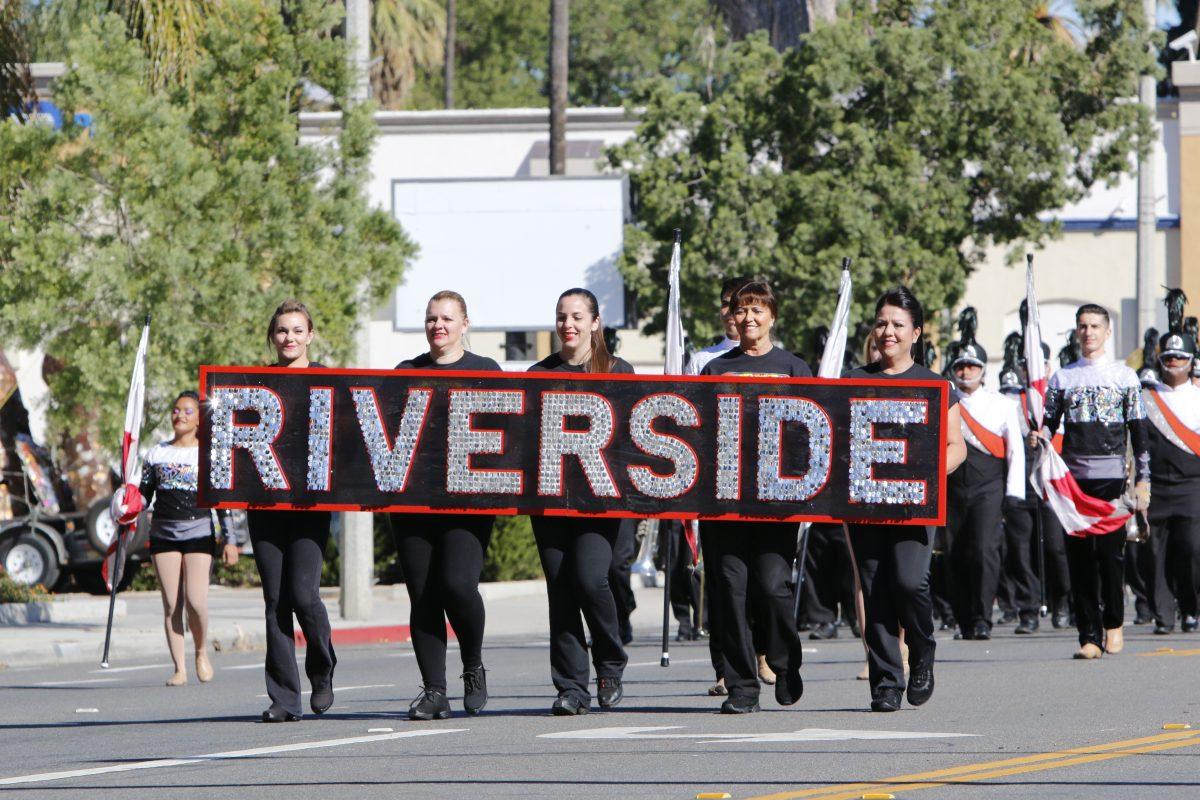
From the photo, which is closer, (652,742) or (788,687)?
(652,742)

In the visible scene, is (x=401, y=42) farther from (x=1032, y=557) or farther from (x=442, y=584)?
(x=442, y=584)

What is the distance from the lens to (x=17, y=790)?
7922 millimetres

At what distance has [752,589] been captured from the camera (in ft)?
32.8

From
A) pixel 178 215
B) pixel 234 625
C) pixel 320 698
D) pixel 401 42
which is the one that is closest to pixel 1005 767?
pixel 320 698

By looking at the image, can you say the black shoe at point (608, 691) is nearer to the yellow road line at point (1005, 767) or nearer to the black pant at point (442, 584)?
the black pant at point (442, 584)

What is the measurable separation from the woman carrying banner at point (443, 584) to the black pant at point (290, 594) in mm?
416

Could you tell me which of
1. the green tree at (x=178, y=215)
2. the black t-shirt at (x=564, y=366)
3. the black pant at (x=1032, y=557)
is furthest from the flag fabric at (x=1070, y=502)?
the green tree at (x=178, y=215)

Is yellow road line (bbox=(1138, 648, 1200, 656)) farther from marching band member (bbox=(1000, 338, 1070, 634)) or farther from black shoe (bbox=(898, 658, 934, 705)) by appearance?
black shoe (bbox=(898, 658, 934, 705))

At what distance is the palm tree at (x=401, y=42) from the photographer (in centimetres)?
4422

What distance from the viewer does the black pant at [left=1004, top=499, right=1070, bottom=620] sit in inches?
663

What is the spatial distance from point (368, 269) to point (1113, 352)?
20.6 meters

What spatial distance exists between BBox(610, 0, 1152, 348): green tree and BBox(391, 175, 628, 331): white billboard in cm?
128

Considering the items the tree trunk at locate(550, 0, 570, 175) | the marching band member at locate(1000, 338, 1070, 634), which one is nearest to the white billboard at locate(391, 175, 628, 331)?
the tree trunk at locate(550, 0, 570, 175)

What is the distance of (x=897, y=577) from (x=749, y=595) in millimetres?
680
